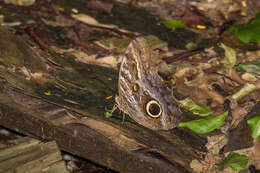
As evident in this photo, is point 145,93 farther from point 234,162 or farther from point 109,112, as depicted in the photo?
point 234,162

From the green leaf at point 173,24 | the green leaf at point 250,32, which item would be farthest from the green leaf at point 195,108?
the green leaf at point 173,24

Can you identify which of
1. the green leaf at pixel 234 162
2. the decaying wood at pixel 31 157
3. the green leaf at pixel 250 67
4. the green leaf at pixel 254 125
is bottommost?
the decaying wood at pixel 31 157

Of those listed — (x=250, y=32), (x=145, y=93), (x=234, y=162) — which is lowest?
(x=234, y=162)

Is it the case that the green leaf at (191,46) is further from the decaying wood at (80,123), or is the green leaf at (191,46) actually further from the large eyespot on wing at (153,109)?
the large eyespot on wing at (153,109)

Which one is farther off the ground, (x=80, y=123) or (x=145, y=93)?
(x=145, y=93)

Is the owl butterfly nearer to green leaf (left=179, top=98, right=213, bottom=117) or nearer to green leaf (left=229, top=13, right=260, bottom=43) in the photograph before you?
green leaf (left=179, top=98, right=213, bottom=117)

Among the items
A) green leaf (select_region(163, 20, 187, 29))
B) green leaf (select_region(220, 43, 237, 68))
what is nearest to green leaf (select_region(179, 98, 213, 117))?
green leaf (select_region(220, 43, 237, 68))

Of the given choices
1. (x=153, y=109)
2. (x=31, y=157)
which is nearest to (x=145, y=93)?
(x=153, y=109)
